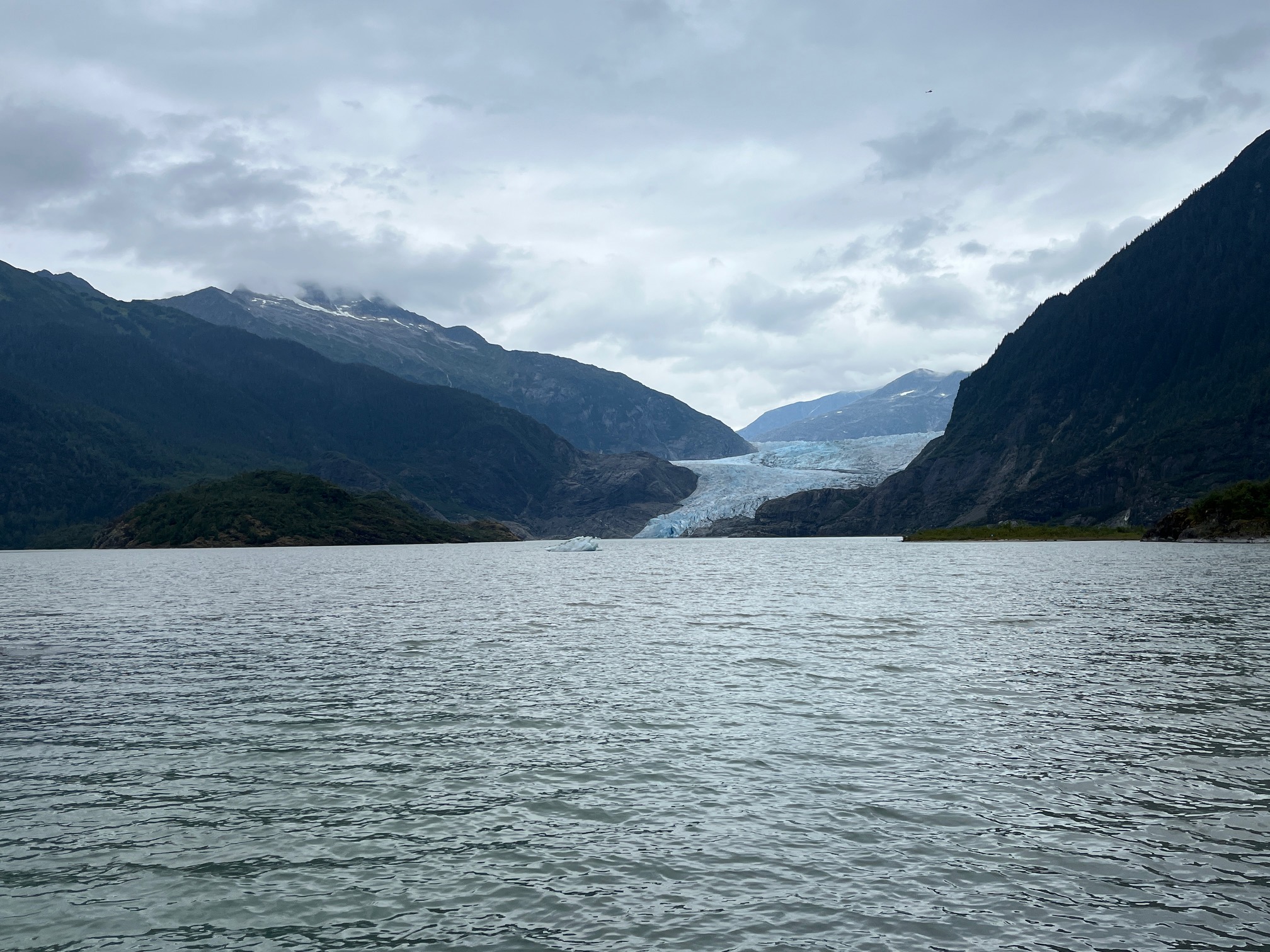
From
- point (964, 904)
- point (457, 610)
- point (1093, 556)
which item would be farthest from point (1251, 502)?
point (964, 904)

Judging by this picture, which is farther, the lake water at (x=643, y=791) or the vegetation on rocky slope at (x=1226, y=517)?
the vegetation on rocky slope at (x=1226, y=517)

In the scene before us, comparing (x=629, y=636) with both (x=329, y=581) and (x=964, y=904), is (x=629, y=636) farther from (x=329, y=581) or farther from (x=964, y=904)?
(x=329, y=581)

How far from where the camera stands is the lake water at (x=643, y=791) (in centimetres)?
1271

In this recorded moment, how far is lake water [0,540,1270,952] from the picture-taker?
12711 millimetres

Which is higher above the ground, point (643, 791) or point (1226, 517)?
point (1226, 517)

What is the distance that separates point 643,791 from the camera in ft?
61.9

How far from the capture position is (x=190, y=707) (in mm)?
28094

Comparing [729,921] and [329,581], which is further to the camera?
[329,581]

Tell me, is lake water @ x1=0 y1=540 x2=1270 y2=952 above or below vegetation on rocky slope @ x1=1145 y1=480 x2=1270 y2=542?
below

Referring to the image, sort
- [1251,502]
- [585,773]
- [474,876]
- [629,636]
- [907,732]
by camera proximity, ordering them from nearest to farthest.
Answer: [474,876] < [585,773] < [907,732] < [629,636] < [1251,502]

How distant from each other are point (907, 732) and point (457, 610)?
45.1m

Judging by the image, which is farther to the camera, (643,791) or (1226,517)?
(1226,517)

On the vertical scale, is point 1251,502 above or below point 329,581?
above

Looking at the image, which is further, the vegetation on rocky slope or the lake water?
the vegetation on rocky slope
